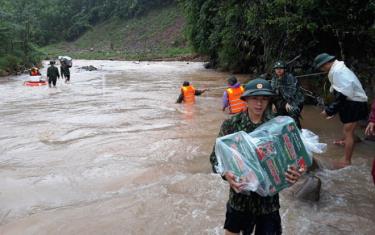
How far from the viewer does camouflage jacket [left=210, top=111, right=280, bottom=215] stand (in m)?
3.01

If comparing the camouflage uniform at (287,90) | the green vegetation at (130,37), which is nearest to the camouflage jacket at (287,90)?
the camouflage uniform at (287,90)

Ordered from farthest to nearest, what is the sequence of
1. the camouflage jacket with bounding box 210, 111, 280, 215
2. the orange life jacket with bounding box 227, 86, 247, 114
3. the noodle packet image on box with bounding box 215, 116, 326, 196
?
the orange life jacket with bounding box 227, 86, 247, 114, the camouflage jacket with bounding box 210, 111, 280, 215, the noodle packet image on box with bounding box 215, 116, 326, 196

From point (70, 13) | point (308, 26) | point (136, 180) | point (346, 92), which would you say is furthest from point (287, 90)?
point (70, 13)

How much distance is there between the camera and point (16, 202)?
211 inches

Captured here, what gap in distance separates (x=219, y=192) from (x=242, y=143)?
2.65 m

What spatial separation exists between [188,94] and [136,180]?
6.75m

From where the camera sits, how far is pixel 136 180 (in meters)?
6.05

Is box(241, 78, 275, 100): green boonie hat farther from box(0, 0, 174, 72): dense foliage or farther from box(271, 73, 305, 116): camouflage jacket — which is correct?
box(0, 0, 174, 72): dense foliage

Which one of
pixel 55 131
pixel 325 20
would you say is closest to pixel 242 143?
pixel 55 131

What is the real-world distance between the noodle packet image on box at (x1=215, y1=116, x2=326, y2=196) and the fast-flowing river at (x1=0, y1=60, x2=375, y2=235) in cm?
170

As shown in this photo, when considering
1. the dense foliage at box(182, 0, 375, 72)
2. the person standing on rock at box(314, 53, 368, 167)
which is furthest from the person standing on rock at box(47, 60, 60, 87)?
the person standing on rock at box(314, 53, 368, 167)

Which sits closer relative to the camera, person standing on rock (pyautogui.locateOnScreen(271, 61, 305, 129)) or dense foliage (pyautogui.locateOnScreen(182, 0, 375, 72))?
person standing on rock (pyautogui.locateOnScreen(271, 61, 305, 129))

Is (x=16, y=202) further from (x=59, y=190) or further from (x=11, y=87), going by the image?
(x=11, y=87)

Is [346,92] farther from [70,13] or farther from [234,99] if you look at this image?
[70,13]
